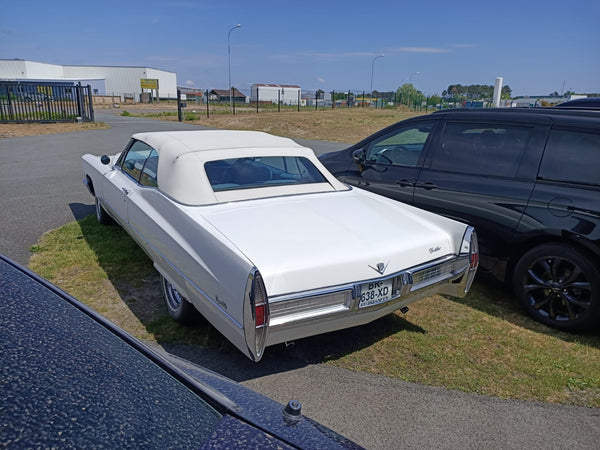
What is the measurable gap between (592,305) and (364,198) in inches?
82.3

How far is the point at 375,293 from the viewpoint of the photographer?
3148 mm

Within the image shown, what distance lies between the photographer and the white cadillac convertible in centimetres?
285

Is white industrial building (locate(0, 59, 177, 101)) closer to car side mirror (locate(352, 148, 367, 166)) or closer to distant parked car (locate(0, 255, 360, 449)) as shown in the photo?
car side mirror (locate(352, 148, 367, 166))

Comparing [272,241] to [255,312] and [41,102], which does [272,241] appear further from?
[41,102]

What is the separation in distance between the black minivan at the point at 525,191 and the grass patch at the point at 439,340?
0.35 metres

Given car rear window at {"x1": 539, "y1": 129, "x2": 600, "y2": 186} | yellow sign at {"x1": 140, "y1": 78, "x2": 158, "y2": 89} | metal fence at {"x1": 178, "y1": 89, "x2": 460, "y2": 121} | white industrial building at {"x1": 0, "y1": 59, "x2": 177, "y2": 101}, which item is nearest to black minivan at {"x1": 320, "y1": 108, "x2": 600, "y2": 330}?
car rear window at {"x1": 539, "y1": 129, "x2": 600, "y2": 186}

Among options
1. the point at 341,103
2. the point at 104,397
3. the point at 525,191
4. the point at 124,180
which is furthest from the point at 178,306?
the point at 341,103

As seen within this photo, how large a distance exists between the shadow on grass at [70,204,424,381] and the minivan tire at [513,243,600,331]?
1106 mm

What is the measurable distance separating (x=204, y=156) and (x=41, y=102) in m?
23.2

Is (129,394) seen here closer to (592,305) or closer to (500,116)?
(592,305)

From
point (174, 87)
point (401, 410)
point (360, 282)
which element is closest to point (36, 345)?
point (360, 282)

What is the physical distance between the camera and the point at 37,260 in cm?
526

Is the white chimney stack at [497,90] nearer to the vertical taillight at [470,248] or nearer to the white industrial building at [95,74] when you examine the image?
the vertical taillight at [470,248]

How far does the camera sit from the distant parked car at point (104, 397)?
1.11 metres
